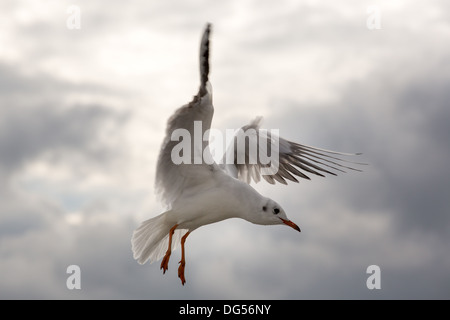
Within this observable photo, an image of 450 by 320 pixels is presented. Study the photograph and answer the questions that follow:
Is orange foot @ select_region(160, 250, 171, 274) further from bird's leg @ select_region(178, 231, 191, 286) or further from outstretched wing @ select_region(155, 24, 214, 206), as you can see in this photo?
outstretched wing @ select_region(155, 24, 214, 206)

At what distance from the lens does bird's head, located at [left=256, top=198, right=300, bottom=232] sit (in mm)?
10922

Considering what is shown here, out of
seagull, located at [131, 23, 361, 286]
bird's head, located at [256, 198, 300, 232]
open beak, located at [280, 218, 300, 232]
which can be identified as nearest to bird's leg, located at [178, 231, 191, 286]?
seagull, located at [131, 23, 361, 286]

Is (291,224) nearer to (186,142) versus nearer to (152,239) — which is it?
(186,142)

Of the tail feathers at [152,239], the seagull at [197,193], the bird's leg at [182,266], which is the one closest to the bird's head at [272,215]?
the seagull at [197,193]

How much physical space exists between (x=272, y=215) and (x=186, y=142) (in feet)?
5.51

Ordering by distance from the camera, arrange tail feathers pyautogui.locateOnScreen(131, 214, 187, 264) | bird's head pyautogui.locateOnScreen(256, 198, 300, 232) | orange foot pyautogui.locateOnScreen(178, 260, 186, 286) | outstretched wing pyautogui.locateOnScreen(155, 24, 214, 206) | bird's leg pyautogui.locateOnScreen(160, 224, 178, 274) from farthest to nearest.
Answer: tail feathers pyautogui.locateOnScreen(131, 214, 187, 264), bird's leg pyautogui.locateOnScreen(160, 224, 178, 274), bird's head pyautogui.locateOnScreen(256, 198, 300, 232), orange foot pyautogui.locateOnScreen(178, 260, 186, 286), outstretched wing pyautogui.locateOnScreen(155, 24, 214, 206)

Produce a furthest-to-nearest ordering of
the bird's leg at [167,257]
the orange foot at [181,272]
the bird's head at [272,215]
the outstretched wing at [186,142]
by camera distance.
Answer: the bird's leg at [167,257], the bird's head at [272,215], the orange foot at [181,272], the outstretched wing at [186,142]

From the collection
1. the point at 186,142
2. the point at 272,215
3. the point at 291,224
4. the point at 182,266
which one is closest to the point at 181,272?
the point at 182,266

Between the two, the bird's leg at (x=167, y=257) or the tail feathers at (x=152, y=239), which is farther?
the tail feathers at (x=152, y=239)

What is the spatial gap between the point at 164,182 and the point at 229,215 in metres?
1.08

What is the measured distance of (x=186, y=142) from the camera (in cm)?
1044

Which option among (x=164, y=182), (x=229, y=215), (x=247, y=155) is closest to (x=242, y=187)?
(x=229, y=215)

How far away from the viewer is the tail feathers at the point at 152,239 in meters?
11.6

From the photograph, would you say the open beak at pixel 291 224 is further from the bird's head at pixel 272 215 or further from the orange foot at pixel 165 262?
the orange foot at pixel 165 262
